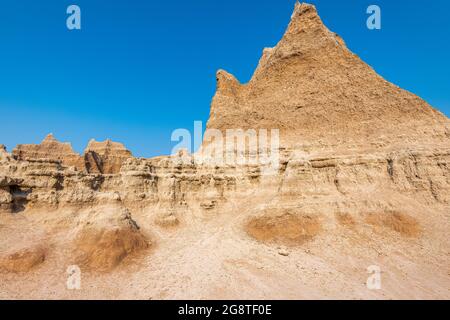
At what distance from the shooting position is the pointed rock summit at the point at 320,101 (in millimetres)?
19688

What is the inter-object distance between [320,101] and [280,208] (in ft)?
36.8

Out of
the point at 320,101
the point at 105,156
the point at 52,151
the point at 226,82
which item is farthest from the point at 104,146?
the point at 320,101

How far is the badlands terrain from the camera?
39.5ft

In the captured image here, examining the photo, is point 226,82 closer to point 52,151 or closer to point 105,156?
point 105,156

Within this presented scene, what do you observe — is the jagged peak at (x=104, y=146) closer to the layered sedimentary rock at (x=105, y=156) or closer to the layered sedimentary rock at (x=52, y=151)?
the layered sedimentary rock at (x=105, y=156)

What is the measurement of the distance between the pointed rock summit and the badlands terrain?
4.3 inches

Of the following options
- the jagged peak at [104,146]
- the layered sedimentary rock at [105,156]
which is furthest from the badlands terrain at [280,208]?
the jagged peak at [104,146]

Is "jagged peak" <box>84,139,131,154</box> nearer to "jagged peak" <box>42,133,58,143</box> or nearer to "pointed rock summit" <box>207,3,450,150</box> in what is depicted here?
"jagged peak" <box>42,133,58,143</box>

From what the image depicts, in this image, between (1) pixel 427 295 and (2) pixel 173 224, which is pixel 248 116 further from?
(1) pixel 427 295

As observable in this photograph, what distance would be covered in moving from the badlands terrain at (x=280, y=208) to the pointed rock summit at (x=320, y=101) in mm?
108

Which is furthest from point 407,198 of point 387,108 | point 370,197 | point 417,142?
point 387,108

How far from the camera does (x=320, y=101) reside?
23484 mm
